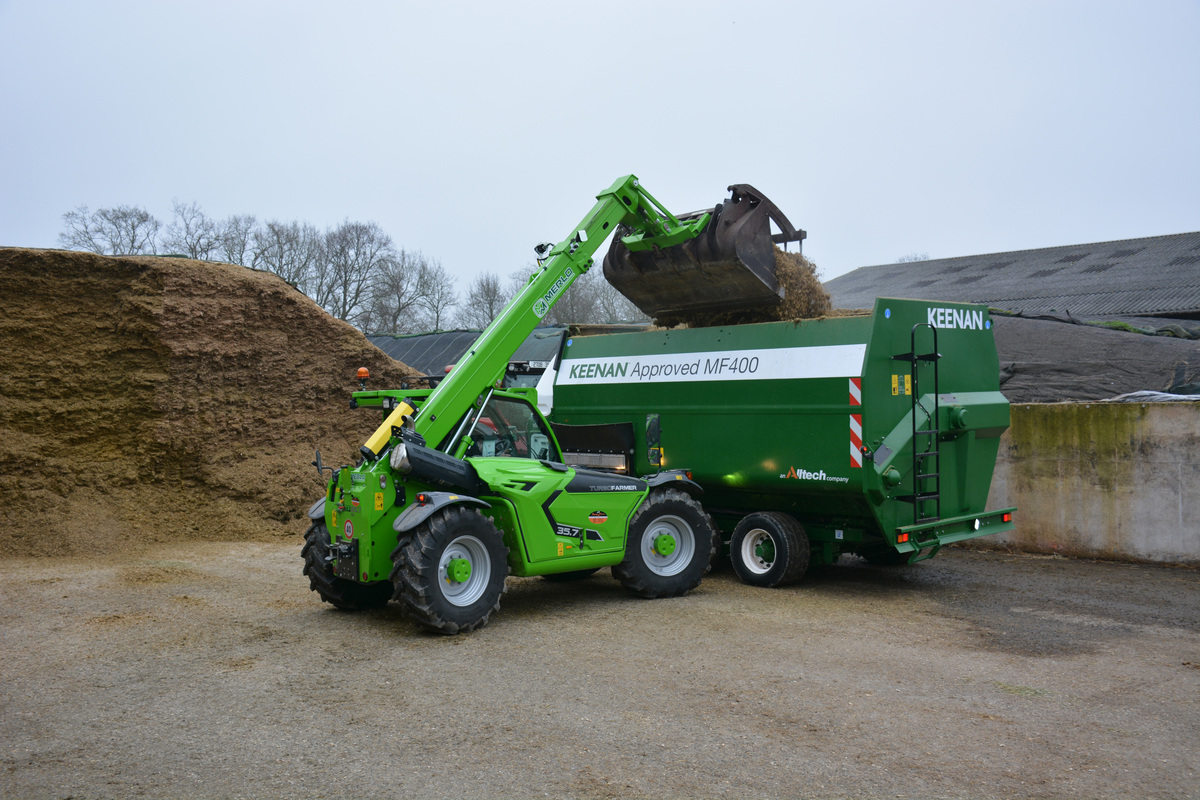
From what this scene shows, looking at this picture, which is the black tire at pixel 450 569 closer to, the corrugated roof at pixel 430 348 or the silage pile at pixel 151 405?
the silage pile at pixel 151 405

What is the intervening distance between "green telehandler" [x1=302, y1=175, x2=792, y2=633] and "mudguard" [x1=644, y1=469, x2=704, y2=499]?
0.01m

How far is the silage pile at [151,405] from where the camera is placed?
1118 centimetres

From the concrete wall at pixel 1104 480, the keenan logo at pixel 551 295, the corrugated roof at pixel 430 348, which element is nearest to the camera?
the keenan logo at pixel 551 295

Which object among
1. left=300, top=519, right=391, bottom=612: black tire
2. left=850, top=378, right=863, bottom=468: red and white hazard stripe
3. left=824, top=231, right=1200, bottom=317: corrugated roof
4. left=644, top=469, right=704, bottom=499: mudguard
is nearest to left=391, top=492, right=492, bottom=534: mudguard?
left=300, top=519, right=391, bottom=612: black tire

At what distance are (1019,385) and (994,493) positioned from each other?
7.96 ft

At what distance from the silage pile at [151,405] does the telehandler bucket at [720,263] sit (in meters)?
5.84

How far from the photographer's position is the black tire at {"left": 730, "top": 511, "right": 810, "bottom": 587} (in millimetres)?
8516

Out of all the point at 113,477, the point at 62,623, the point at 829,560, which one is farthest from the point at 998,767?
the point at 113,477

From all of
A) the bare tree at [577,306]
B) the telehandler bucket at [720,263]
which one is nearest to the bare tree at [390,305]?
the bare tree at [577,306]

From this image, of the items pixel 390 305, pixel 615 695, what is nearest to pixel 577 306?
pixel 390 305

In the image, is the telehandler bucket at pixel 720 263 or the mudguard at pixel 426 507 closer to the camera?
the mudguard at pixel 426 507

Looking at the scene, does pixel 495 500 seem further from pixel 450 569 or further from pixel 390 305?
pixel 390 305

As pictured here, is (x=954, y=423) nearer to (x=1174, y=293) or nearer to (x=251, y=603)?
(x=251, y=603)

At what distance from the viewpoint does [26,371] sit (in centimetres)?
1152
